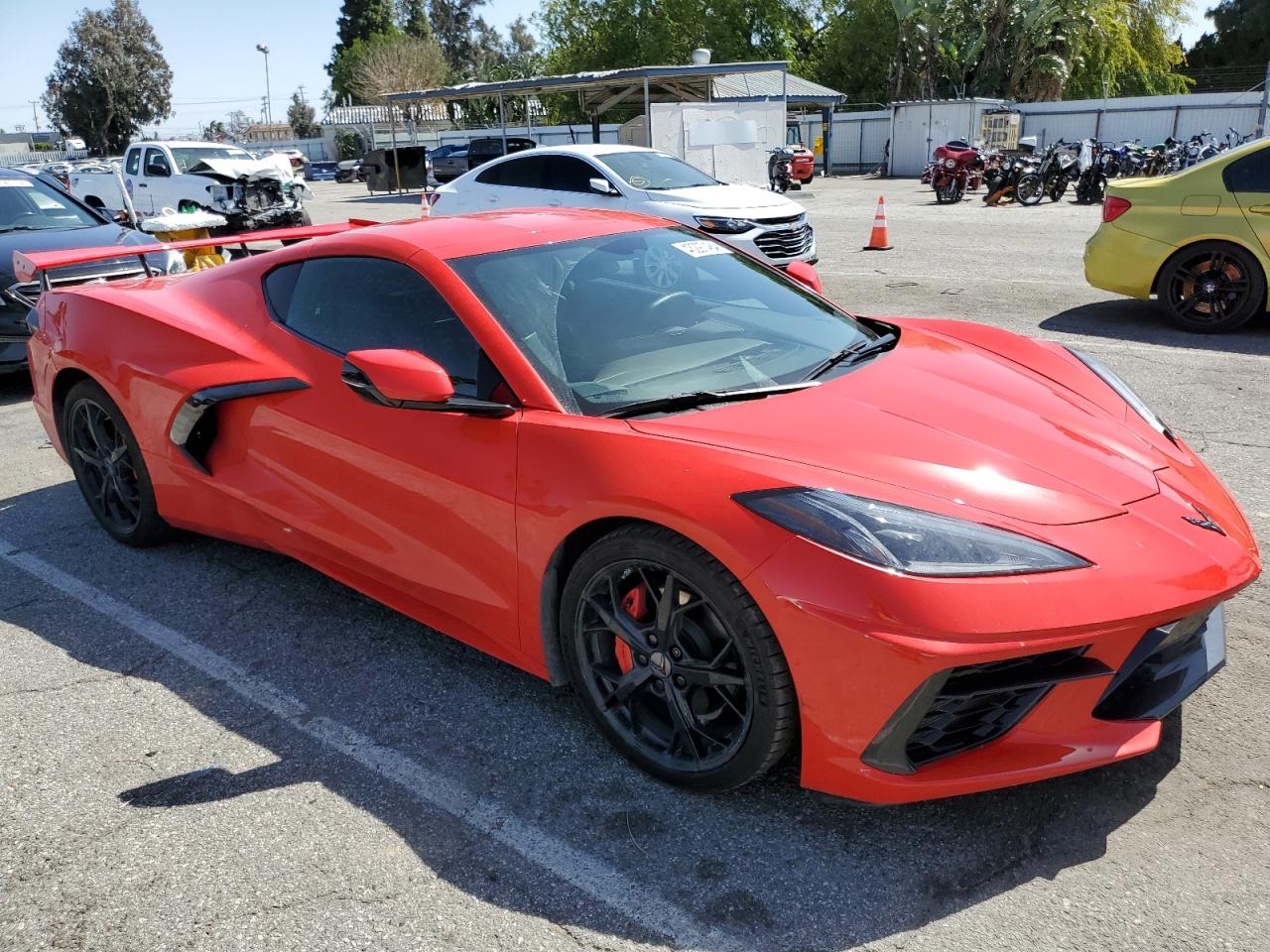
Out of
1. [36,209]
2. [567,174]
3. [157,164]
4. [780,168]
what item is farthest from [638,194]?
[780,168]

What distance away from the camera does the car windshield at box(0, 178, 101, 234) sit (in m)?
8.33

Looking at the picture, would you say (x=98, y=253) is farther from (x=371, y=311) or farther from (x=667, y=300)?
(x=667, y=300)

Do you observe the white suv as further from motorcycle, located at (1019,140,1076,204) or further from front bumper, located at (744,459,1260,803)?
motorcycle, located at (1019,140,1076,204)

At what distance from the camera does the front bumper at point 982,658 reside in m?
2.13

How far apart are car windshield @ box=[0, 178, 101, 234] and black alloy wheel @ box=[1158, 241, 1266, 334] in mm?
8902


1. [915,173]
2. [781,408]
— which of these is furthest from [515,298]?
[915,173]

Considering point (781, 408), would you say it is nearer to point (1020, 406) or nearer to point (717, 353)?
A: point (717, 353)

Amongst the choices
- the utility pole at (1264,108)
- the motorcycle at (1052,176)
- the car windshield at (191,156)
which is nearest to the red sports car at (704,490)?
the car windshield at (191,156)

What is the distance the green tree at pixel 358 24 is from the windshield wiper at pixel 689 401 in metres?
86.7

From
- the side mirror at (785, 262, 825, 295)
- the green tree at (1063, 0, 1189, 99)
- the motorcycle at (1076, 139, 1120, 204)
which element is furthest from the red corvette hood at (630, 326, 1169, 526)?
the green tree at (1063, 0, 1189, 99)

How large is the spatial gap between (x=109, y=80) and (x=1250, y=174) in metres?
68.8

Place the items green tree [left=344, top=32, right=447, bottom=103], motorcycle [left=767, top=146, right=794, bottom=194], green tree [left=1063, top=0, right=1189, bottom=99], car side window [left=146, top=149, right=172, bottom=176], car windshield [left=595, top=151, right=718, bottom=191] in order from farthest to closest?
green tree [left=344, top=32, right=447, bottom=103] → green tree [left=1063, top=0, right=1189, bottom=99] → motorcycle [left=767, top=146, right=794, bottom=194] → car side window [left=146, top=149, right=172, bottom=176] → car windshield [left=595, top=151, right=718, bottom=191]

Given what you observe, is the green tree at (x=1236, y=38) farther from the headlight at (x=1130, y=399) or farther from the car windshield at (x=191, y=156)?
the headlight at (x=1130, y=399)

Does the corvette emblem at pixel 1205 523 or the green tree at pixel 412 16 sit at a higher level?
the green tree at pixel 412 16
